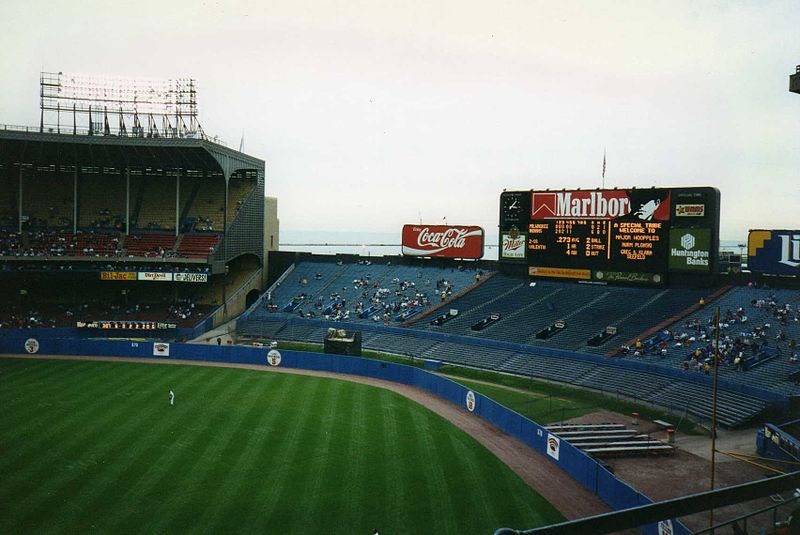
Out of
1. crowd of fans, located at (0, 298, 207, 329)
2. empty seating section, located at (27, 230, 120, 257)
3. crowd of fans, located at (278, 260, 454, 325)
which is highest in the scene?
empty seating section, located at (27, 230, 120, 257)

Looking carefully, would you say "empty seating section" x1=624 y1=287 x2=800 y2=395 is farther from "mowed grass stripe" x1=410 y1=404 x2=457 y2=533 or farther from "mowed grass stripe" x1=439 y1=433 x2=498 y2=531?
"mowed grass stripe" x1=410 y1=404 x2=457 y2=533

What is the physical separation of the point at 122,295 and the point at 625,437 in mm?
57064

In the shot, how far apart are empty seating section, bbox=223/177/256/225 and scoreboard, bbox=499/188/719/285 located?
32.6 m

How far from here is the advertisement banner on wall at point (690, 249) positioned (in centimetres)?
4479

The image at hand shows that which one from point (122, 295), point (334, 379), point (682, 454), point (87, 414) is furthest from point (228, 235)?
point (682, 454)

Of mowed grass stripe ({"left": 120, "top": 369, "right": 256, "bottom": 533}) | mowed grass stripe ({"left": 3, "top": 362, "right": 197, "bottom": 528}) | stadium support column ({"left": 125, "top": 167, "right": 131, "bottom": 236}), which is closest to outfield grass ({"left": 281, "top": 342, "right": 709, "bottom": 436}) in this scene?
mowed grass stripe ({"left": 120, "top": 369, "right": 256, "bottom": 533})

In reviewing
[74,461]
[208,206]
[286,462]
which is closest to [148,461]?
[74,461]

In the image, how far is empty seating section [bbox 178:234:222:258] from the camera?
66.1 metres

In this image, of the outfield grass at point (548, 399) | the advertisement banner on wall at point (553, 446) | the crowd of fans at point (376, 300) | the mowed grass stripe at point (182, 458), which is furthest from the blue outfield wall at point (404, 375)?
the crowd of fans at point (376, 300)

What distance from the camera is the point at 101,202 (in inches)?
2808

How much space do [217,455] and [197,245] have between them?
4356 centimetres

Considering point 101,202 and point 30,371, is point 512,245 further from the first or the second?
point 101,202

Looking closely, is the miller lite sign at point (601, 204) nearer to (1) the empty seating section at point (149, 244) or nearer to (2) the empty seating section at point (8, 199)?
(1) the empty seating section at point (149, 244)

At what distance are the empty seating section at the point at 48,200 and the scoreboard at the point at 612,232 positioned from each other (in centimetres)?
5020
